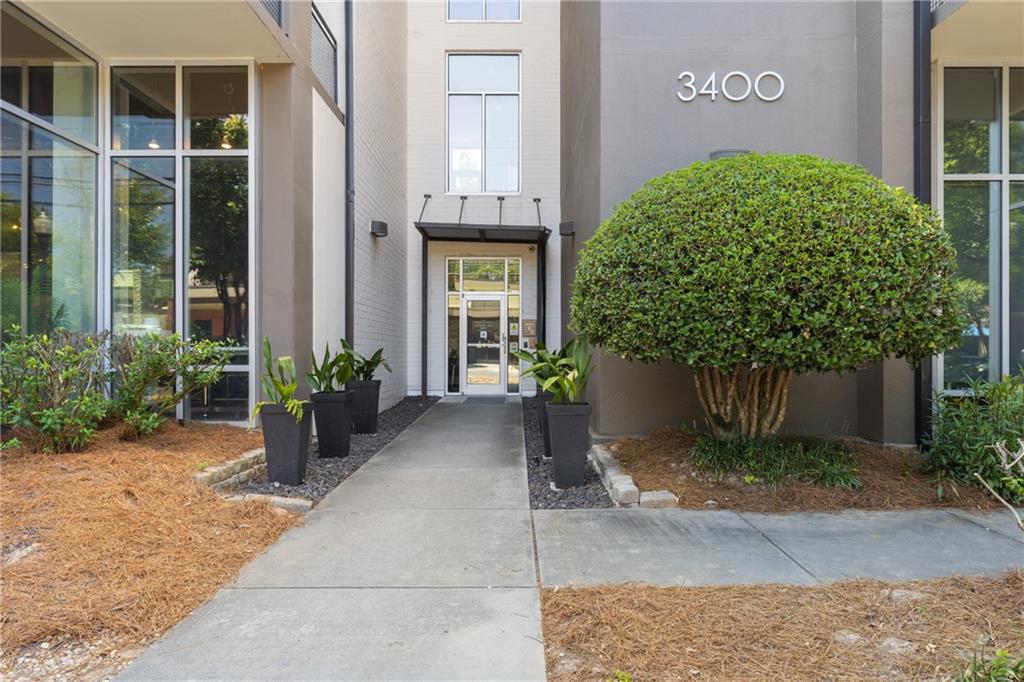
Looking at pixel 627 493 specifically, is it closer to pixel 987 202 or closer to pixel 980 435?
pixel 980 435

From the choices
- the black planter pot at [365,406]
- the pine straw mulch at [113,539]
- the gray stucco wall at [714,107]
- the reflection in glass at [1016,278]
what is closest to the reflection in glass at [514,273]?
the black planter pot at [365,406]

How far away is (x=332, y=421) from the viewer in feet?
20.6

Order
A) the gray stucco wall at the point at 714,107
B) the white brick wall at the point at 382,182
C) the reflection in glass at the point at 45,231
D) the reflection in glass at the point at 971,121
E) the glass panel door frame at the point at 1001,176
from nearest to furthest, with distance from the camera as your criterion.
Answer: the reflection in glass at the point at 45,231 → the gray stucco wall at the point at 714,107 → the glass panel door frame at the point at 1001,176 → the reflection in glass at the point at 971,121 → the white brick wall at the point at 382,182

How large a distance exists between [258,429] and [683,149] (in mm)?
5136

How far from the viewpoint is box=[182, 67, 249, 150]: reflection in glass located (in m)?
6.39

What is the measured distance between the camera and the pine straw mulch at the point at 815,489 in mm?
4594

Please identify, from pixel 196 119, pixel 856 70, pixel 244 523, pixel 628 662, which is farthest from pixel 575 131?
pixel 628 662

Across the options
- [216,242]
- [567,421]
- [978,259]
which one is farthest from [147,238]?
[978,259]

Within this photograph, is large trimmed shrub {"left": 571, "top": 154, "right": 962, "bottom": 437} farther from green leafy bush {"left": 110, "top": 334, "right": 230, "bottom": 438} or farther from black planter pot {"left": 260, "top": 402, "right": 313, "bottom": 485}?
green leafy bush {"left": 110, "top": 334, "right": 230, "bottom": 438}

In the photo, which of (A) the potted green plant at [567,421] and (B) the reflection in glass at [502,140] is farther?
(B) the reflection in glass at [502,140]

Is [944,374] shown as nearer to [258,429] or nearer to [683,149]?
[683,149]

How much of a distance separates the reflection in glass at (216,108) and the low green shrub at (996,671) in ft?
22.6

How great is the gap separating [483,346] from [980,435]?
8958 mm

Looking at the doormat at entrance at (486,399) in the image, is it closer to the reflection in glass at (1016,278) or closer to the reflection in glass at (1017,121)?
the reflection in glass at (1016,278)
